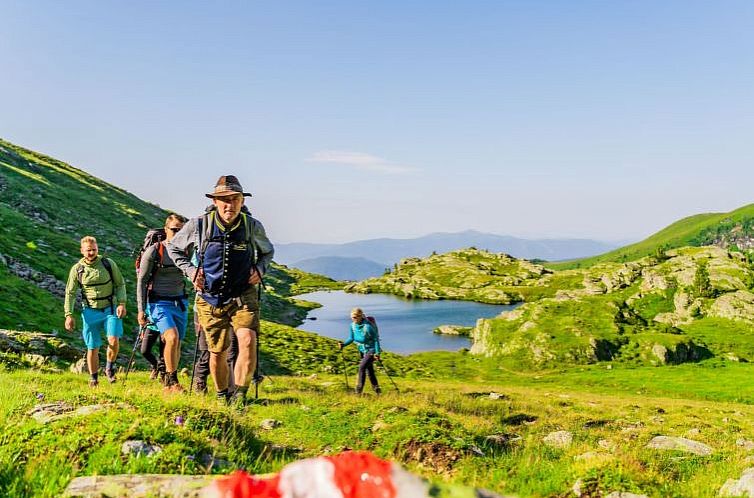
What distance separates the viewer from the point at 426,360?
8681 centimetres

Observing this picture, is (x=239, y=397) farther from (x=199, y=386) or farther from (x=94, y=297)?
(x=94, y=297)

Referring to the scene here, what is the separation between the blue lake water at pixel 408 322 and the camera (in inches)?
4523

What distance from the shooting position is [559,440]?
11.2m

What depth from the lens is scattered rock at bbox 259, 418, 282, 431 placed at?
1027cm

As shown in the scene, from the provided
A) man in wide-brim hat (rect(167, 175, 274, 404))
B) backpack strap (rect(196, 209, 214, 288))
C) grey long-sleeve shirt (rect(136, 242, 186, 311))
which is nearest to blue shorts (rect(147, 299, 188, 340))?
grey long-sleeve shirt (rect(136, 242, 186, 311))

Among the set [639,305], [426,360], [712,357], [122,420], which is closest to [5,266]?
[122,420]

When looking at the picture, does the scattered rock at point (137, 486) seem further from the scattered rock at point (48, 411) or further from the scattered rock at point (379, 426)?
the scattered rock at point (379, 426)

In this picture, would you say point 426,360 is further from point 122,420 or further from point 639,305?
point 122,420

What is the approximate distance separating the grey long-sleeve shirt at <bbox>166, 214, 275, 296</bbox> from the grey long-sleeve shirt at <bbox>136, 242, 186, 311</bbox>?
11.0 ft

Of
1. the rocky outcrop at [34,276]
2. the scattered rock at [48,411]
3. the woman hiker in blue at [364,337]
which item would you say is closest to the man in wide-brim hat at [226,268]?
the scattered rock at [48,411]

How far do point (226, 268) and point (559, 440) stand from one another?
27.5 feet

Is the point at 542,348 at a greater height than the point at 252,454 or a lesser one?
lesser

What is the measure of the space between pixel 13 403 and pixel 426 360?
83076 mm

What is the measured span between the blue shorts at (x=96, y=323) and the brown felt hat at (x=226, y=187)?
6.42m
